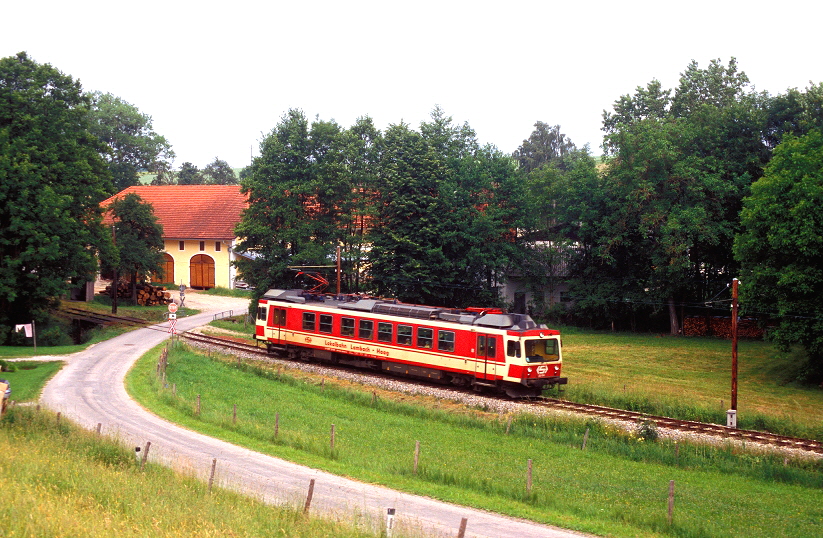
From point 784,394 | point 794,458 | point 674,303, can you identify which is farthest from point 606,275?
point 794,458

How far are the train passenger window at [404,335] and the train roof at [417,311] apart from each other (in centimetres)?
55

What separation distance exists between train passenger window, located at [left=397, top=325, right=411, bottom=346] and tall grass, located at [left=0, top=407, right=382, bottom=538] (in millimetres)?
17050

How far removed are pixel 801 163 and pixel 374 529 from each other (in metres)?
33.0

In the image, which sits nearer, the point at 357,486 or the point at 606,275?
the point at 357,486

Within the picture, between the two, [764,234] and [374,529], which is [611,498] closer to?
[374,529]

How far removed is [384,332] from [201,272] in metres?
40.2

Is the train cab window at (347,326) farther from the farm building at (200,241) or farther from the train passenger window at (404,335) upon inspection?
the farm building at (200,241)

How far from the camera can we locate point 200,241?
68.1 metres

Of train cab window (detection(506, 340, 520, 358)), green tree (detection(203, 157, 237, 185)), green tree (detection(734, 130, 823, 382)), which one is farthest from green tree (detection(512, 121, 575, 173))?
train cab window (detection(506, 340, 520, 358))

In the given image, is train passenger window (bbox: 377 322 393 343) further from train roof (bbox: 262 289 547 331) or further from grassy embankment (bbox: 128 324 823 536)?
grassy embankment (bbox: 128 324 823 536)

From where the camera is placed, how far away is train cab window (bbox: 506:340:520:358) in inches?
1141

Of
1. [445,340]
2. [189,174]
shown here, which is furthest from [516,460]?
[189,174]

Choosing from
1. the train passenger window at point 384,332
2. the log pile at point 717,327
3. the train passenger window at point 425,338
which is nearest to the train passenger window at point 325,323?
the train passenger window at point 384,332

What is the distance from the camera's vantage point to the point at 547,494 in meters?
16.8
